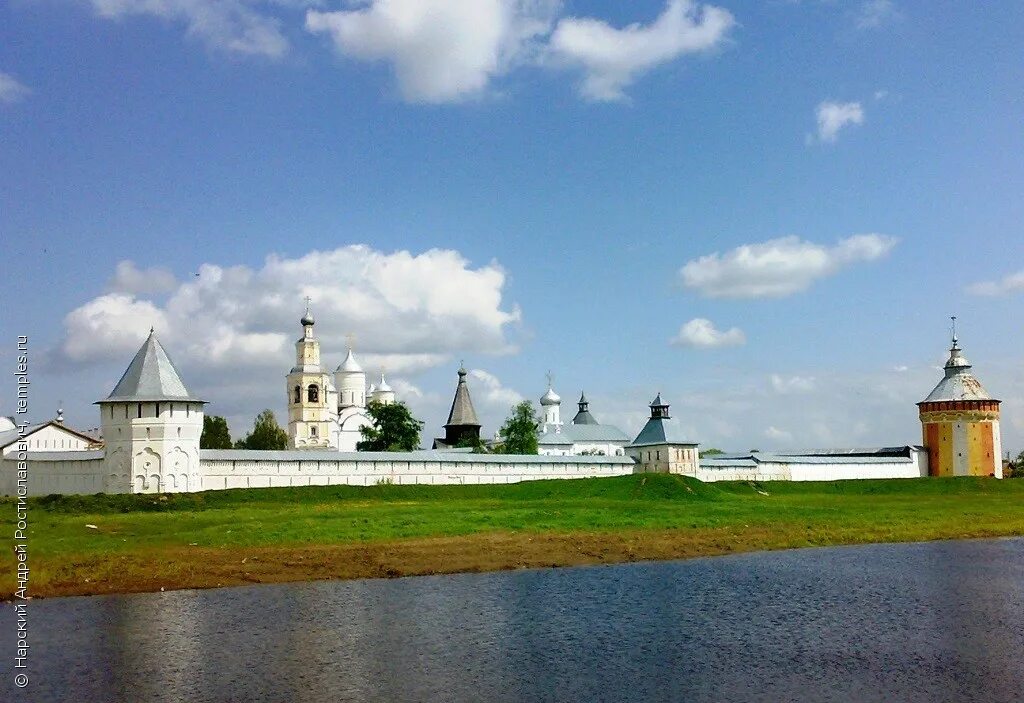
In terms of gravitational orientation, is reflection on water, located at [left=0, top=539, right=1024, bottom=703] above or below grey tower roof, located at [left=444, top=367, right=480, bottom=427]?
below

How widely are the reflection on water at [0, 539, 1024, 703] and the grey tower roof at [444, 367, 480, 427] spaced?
50689 millimetres

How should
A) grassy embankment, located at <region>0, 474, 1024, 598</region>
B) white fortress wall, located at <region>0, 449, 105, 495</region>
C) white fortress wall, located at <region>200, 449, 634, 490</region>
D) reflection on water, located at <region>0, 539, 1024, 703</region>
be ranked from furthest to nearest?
white fortress wall, located at <region>200, 449, 634, 490</region> → white fortress wall, located at <region>0, 449, 105, 495</region> → grassy embankment, located at <region>0, 474, 1024, 598</region> → reflection on water, located at <region>0, 539, 1024, 703</region>

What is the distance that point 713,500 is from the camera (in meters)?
44.7

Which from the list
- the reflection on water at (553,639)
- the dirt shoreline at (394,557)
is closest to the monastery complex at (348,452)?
the dirt shoreline at (394,557)

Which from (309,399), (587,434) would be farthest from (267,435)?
(587,434)

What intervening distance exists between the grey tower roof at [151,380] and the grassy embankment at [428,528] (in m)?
4.57

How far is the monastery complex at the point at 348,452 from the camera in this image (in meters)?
40.3

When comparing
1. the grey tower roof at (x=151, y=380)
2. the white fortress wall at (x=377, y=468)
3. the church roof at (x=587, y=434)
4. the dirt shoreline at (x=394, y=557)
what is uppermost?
the grey tower roof at (x=151, y=380)

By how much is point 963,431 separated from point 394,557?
48.2m

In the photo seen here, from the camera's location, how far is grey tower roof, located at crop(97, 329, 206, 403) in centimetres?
4034

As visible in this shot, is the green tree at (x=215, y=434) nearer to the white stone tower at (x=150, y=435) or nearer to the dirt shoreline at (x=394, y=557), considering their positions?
the white stone tower at (x=150, y=435)

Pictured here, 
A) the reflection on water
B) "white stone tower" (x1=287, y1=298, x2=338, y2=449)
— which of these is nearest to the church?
"white stone tower" (x1=287, y1=298, x2=338, y2=449)

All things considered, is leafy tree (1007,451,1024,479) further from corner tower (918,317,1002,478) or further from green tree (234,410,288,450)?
green tree (234,410,288,450)

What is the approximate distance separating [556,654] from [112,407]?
30.1 metres
